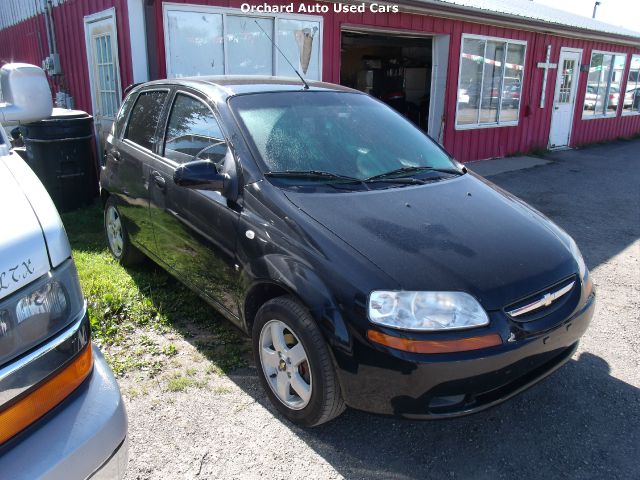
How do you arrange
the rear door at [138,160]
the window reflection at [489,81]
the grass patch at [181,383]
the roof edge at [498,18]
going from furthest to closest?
the window reflection at [489,81]
the roof edge at [498,18]
the rear door at [138,160]
the grass patch at [181,383]

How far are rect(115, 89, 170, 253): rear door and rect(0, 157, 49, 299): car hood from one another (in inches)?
81.4

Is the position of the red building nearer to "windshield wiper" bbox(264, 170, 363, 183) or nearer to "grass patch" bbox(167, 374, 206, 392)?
"windshield wiper" bbox(264, 170, 363, 183)

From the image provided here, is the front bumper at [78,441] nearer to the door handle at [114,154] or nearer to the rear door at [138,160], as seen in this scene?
the rear door at [138,160]

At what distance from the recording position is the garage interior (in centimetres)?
1473

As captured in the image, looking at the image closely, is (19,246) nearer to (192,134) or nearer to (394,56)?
(192,134)

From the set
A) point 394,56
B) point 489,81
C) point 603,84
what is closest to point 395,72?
point 394,56

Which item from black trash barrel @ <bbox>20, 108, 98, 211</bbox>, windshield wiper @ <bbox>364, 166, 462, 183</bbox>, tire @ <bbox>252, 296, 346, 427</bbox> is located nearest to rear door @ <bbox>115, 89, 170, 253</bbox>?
tire @ <bbox>252, 296, 346, 427</bbox>

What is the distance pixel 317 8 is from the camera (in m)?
7.59

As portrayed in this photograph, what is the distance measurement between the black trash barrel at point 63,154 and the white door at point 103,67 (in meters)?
0.55

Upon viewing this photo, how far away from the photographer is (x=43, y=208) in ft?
5.32

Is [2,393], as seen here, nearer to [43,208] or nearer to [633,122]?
[43,208]

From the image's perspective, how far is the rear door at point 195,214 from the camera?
286cm

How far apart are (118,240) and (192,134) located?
1635 millimetres

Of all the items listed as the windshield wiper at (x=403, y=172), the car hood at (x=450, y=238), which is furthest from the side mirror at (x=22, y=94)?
the windshield wiper at (x=403, y=172)
